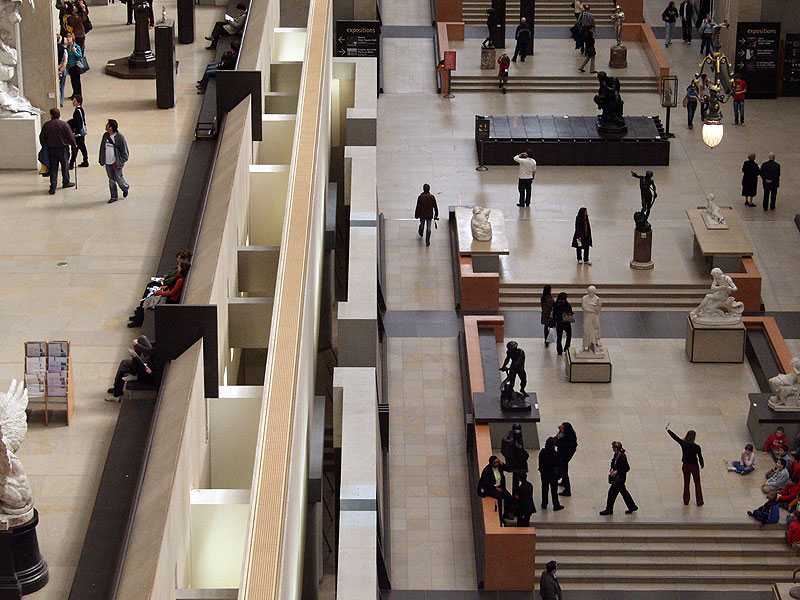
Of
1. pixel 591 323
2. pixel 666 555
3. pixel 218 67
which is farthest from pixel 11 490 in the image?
pixel 218 67

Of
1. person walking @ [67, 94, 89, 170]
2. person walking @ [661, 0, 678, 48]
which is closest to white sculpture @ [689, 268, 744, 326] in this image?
person walking @ [67, 94, 89, 170]

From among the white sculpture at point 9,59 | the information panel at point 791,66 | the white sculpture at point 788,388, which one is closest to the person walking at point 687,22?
the information panel at point 791,66

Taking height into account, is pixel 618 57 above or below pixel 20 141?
below

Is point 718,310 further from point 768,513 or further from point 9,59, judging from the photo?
point 9,59

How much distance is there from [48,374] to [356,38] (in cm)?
2157

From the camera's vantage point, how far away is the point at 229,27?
85.6 feet

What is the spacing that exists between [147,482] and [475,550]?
855 centimetres

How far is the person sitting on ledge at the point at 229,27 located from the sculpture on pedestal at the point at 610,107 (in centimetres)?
916

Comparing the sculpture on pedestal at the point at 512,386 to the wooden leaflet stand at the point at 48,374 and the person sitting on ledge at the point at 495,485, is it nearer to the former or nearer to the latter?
the person sitting on ledge at the point at 495,485

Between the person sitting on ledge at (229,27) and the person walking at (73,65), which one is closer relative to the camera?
the person walking at (73,65)

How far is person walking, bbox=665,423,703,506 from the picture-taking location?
1947 centimetres

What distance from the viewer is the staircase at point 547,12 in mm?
40344

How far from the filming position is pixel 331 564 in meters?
18.6

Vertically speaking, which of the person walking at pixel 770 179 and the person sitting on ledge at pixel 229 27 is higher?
the person sitting on ledge at pixel 229 27
